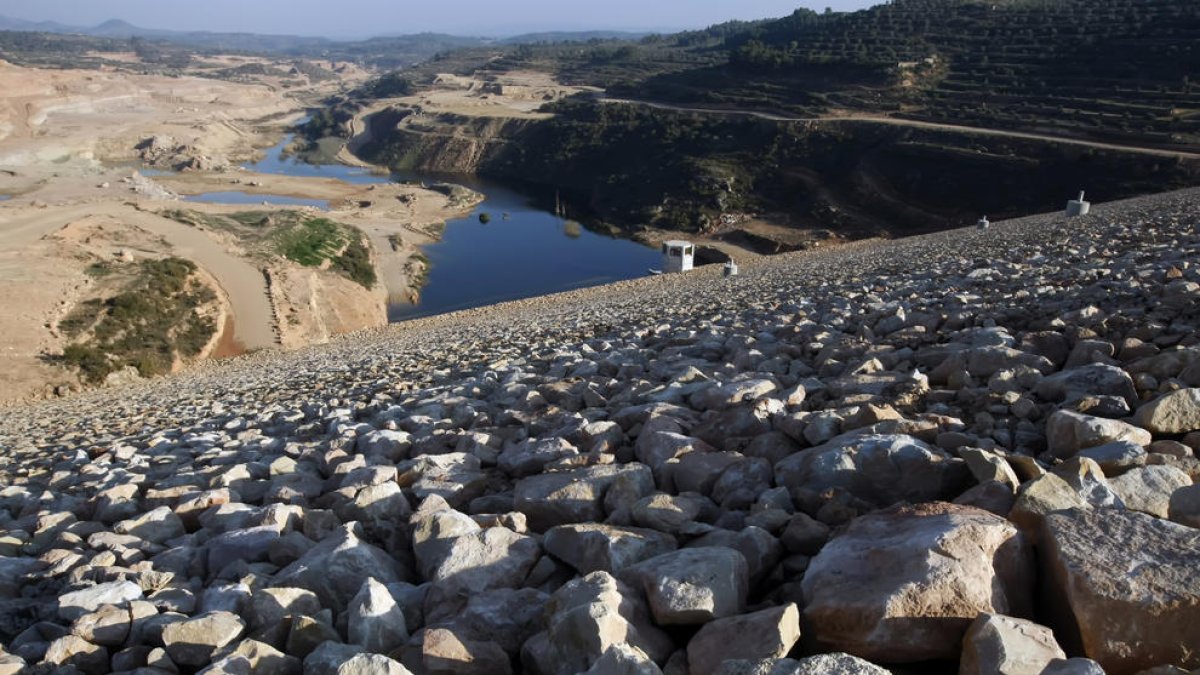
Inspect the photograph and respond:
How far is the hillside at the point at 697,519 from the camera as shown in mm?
2381

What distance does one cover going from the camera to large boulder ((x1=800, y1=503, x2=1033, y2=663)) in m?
2.30

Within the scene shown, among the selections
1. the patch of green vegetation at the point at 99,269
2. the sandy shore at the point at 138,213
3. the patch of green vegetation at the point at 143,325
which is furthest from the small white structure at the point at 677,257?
the patch of green vegetation at the point at 99,269

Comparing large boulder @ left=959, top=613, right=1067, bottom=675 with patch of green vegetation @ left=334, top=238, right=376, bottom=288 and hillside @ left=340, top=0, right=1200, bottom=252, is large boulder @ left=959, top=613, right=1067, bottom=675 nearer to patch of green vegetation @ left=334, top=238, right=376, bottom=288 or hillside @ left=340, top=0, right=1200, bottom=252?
patch of green vegetation @ left=334, top=238, right=376, bottom=288

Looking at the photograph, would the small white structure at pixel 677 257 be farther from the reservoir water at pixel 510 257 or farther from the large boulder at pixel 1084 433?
the large boulder at pixel 1084 433

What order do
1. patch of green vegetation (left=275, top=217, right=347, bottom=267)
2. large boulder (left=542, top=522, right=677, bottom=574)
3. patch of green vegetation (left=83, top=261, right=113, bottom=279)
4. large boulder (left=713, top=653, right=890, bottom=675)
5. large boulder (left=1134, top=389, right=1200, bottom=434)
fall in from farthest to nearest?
patch of green vegetation (left=275, top=217, right=347, bottom=267), patch of green vegetation (left=83, top=261, right=113, bottom=279), large boulder (left=1134, top=389, right=1200, bottom=434), large boulder (left=542, top=522, right=677, bottom=574), large boulder (left=713, top=653, right=890, bottom=675)

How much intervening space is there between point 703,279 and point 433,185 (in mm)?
59317

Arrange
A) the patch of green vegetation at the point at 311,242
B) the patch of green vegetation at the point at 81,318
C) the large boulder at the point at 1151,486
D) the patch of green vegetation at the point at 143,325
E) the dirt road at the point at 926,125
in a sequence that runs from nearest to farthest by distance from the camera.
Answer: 1. the large boulder at the point at 1151,486
2. the patch of green vegetation at the point at 143,325
3. the patch of green vegetation at the point at 81,318
4. the patch of green vegetation at the point at 311,242
5. the dirt road at the point at 926,125

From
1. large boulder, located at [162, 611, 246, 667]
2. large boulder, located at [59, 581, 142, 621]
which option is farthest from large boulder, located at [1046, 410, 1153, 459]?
large boulder, located at [59, 581, 142, 621]

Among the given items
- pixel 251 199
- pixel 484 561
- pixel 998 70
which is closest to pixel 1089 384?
pixel 484 561

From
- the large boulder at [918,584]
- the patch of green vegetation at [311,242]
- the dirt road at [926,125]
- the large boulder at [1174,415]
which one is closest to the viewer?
the large boulder at [918,584]

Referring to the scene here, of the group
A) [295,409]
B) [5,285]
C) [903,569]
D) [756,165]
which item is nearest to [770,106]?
[756,165]

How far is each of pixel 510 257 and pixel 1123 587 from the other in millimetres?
52343

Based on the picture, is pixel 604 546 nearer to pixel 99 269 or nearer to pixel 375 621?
pixel 375 621

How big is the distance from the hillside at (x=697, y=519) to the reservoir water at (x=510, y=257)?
34.8 meters
